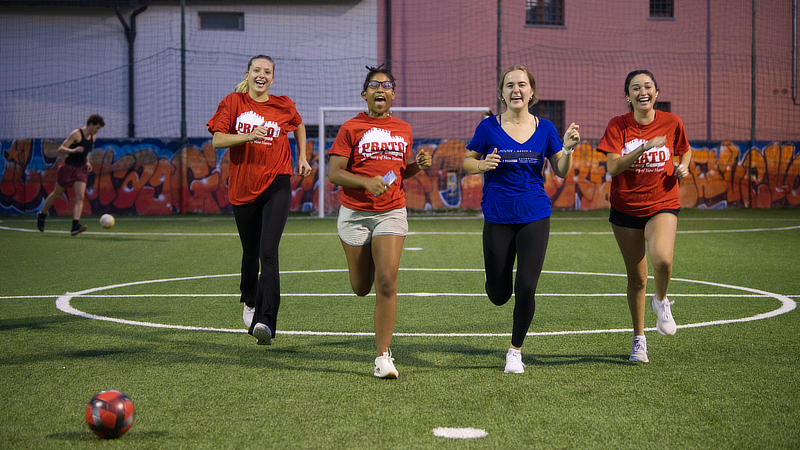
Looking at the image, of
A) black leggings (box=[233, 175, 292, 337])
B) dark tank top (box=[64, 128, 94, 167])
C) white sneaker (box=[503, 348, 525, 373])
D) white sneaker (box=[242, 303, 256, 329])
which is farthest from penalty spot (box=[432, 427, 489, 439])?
dark tank top (box=[64, 128, 94, 167])

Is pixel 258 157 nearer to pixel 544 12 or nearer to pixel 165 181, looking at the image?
pixel 165 181

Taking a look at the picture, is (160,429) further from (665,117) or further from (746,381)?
(665,117)

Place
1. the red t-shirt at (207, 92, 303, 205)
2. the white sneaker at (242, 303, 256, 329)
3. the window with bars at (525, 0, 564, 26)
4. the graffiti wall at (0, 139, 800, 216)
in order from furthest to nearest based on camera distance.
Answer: the window with bars at (525, 0, 564, 26) → the graffiti wall at (0, 139, 800, 216) → the white sneaker at (242, 303, 256, 329) → the red t-shirt at (207, 92, 303, 205)

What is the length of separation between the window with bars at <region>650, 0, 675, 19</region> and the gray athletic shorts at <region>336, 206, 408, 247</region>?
23.6m

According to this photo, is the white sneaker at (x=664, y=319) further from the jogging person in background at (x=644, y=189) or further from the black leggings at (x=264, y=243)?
the black leggings at (x=264, y=243)

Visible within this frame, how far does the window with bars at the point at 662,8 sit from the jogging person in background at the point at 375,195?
2334 cm

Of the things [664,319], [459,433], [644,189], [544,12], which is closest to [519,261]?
[644,189]

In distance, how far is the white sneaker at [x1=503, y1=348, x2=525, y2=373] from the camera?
5.19m

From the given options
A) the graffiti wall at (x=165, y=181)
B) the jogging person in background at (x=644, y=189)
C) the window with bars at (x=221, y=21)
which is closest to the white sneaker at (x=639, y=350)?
the jogging person in background at (x=644, y=189)

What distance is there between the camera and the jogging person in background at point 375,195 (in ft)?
17.5

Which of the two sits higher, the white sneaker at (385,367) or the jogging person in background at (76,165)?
the jogging person in background at (76,165)

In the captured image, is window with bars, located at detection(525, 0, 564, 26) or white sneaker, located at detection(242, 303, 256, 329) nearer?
white sneaker, located at detection(242, 303, 256, 329)

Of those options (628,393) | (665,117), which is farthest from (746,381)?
(665,117)

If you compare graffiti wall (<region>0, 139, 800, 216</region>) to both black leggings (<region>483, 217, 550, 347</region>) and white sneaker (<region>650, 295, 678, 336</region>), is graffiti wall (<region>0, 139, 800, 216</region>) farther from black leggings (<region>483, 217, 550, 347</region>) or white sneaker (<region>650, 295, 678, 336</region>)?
black leggings (<region>483, 217, 550, 347</region>)
